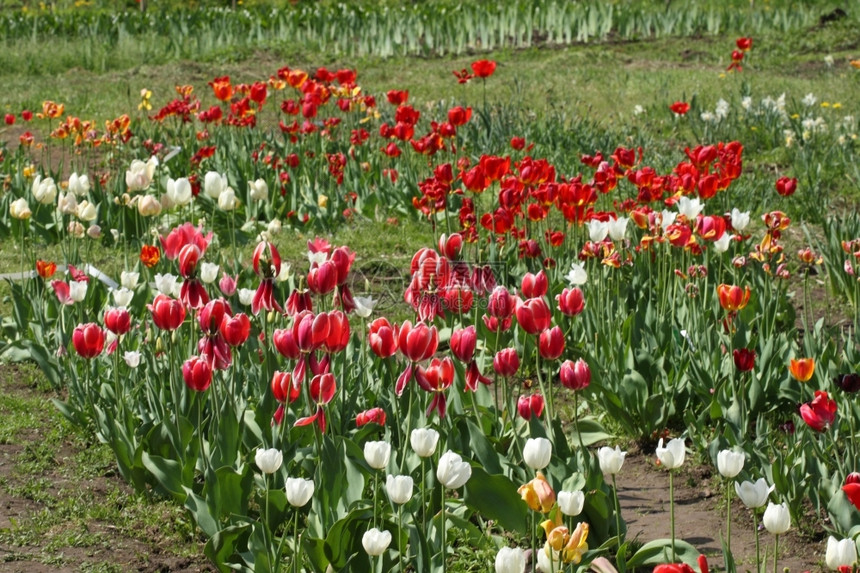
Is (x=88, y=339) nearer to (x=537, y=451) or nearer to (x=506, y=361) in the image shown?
(x=506, y=361)

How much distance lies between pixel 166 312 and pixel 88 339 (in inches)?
12.8

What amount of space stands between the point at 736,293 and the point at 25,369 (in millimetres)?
3014

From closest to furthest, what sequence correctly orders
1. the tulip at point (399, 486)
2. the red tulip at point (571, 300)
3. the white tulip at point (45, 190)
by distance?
the tulip at point (399, 486), the red tulip at point (571, 300), the white tulip at point (45, 190)

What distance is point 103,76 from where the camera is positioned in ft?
45.4

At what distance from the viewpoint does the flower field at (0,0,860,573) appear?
2764mm

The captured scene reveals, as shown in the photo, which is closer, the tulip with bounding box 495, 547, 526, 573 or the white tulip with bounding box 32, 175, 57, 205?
the tulip with bounding box 495, 547, 526, 573

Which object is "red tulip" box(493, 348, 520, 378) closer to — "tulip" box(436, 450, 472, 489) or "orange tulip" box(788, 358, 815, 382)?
"tulip" box(436, 450, 472, 489)

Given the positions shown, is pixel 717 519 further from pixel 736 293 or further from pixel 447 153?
pixel 447 153

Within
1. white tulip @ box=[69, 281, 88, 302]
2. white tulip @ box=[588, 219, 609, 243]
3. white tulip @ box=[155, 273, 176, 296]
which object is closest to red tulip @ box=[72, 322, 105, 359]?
white tulip @ box=[155, 273, 176, 296]

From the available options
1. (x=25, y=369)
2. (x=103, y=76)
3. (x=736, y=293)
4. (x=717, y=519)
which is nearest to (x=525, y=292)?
(x=736, y=293)

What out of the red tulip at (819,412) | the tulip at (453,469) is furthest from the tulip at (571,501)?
the red tulip at (819,412)

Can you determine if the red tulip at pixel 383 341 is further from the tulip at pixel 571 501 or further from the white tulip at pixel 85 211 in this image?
the white tulip at pixel 85 211

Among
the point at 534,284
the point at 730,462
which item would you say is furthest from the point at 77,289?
the point at 730,462

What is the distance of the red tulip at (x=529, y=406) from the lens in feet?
9.25
